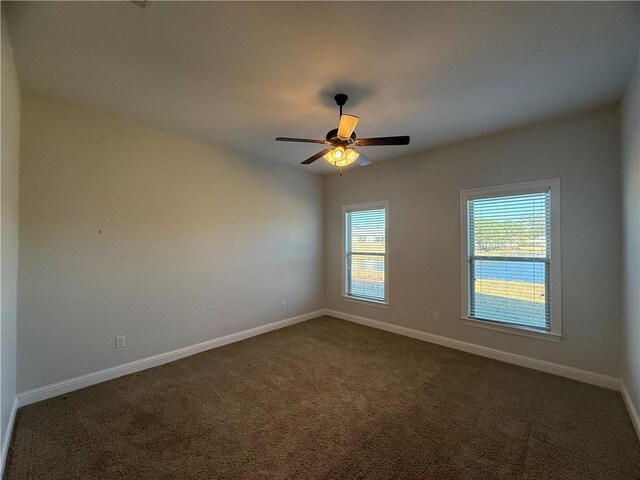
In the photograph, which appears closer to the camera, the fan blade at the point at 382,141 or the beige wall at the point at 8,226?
the beige wall at the point at 8,226

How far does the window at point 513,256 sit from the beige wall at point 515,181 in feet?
0.32

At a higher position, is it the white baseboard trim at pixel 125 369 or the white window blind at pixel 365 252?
the white window blind at pixel 365 252

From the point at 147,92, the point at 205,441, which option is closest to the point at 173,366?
the point at 205,441

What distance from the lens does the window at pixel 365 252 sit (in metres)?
4.55

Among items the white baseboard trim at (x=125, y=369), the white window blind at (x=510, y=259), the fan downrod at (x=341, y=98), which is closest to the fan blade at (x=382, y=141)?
the fan downrod at (x=341, y=98)

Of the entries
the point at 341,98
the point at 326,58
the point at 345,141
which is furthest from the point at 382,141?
the point at 326,58

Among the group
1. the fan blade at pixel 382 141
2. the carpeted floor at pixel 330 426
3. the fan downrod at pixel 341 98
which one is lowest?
the carpeted floor at pixel 330 426

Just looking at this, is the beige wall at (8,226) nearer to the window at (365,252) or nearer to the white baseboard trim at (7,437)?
the white baseboard trim at (7,437)

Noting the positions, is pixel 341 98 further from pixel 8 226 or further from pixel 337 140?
pixel 8 226

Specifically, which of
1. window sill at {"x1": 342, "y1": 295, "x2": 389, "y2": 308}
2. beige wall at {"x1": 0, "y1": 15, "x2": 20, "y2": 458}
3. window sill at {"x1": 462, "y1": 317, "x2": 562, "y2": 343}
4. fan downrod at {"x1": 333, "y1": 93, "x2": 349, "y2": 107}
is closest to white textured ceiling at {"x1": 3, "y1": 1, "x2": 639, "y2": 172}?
fan downrod at {"x1": 333, "y1": 93, "x2": 349, "y2": 107}

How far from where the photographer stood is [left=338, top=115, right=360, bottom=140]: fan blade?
2152 millimetres

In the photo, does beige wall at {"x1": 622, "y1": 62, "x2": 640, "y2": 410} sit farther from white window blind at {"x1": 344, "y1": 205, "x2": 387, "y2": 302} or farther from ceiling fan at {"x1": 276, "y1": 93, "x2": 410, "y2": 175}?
white window blind at {"x1": 344, "y1": 205, "x2": 387, "y2": 302}

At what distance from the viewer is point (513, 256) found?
325cm

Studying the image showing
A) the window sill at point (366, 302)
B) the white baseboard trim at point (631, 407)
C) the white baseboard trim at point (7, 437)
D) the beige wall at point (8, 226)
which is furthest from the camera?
the window sill at point (366, 302)
